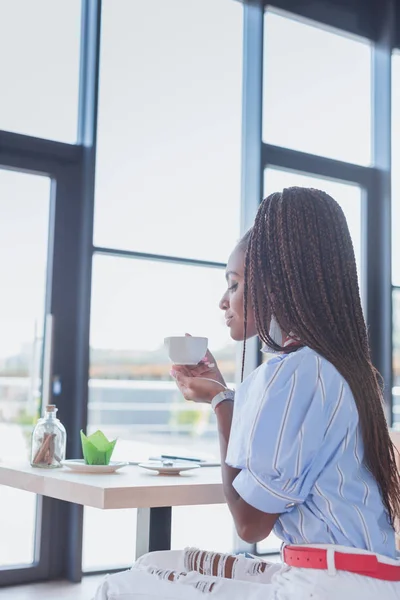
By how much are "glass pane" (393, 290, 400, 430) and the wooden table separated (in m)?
2.46

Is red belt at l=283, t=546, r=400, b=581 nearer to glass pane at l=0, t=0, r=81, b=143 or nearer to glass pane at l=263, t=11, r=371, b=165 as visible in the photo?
glass pane at l=0, t=0, r=81, b=143

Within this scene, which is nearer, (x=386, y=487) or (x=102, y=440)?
(x=386, y=487)

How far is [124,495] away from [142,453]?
196cm

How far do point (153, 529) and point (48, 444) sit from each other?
0.34 meters

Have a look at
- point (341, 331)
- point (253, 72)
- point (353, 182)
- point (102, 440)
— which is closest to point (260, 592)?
point (341, 331)

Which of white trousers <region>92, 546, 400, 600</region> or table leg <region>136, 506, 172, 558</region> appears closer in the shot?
white trousers <region>92, 546, 400, 600</region>

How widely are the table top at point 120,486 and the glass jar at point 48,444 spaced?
6cm

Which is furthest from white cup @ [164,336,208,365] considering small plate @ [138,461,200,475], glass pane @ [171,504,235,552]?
glass pane @ [171,504,235,552]

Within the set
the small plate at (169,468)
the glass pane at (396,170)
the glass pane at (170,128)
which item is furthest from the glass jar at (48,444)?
the glass pane at (396,170)

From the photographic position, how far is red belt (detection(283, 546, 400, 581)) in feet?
3.39

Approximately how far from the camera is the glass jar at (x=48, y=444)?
6.07 ft

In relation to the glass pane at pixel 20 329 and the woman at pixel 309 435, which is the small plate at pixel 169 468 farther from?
the glass pane at pixel 20 329

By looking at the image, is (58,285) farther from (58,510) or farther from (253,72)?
(253,72)

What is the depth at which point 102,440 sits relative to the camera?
1879 mm
